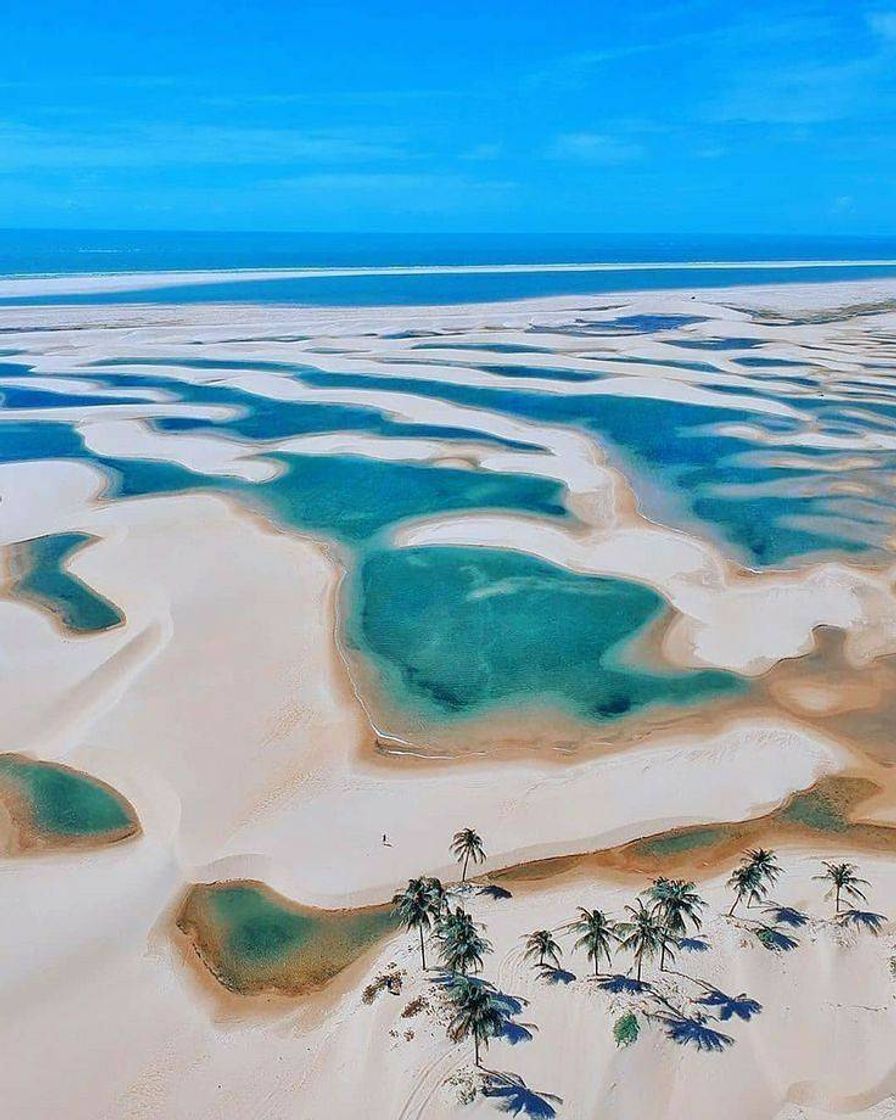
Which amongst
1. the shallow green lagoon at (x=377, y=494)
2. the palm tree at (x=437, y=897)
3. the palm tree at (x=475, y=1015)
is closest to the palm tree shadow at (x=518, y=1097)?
the palm tree at (x=475, y=1015)

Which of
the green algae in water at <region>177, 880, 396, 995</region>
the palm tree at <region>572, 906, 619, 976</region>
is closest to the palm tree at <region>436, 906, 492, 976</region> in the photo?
the green algae in water at <region>177, 880, 396, 995</region>

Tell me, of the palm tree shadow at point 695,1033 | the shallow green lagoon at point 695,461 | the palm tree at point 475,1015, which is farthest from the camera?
the shallow green lagoon at point 695,461

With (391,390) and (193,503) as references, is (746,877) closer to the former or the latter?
(193,503)

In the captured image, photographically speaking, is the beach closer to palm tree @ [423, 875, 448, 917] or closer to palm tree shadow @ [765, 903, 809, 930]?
palm tree shadow @ [765, 903, 809, 930]

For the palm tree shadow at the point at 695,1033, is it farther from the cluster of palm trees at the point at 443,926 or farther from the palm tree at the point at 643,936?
the cluster of palm trees at the point at 443,926

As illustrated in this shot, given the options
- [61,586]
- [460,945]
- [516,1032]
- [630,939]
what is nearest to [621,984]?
[630,939]

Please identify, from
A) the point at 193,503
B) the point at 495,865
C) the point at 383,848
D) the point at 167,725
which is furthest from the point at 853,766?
the point at 193,503

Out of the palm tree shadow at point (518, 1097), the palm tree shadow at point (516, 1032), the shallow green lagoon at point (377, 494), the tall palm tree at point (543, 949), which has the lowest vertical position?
the palm tree shadow at point (518, 1097)
